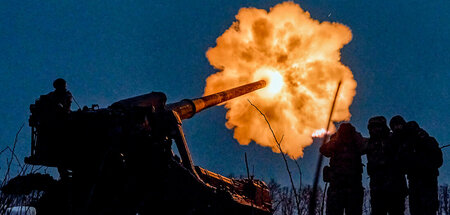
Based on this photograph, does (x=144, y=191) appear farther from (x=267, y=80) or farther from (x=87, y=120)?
(x=267, y=80)

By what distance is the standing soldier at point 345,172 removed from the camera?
294 inches

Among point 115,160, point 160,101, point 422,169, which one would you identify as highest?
point 160,101

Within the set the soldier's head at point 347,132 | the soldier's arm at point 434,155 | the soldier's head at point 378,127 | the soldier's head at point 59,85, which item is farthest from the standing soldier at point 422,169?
the soldier's head at point 59,85

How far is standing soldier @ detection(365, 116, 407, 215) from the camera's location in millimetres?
6633

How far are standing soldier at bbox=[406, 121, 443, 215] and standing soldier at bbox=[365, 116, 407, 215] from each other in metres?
0.19

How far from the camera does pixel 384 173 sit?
6863mm

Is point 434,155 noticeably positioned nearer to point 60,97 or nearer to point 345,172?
point 345,172

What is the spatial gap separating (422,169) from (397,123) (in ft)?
2.90

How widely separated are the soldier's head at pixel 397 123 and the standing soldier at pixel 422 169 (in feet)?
0.42

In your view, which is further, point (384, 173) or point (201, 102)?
point (201, 102)

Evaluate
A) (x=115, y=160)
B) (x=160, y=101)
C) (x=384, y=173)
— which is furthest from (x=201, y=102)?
(x=384, y=173)

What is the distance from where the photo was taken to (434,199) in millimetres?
6250

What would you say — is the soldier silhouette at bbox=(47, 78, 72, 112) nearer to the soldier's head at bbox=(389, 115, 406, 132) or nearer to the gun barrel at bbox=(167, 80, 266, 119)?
the gun barrel at bbox=(167, 80, 266, 119)

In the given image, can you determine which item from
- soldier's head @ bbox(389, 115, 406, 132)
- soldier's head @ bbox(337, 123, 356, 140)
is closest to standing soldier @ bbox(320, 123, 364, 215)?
soldier's head @ bbox(337, 123, 356, 140)
